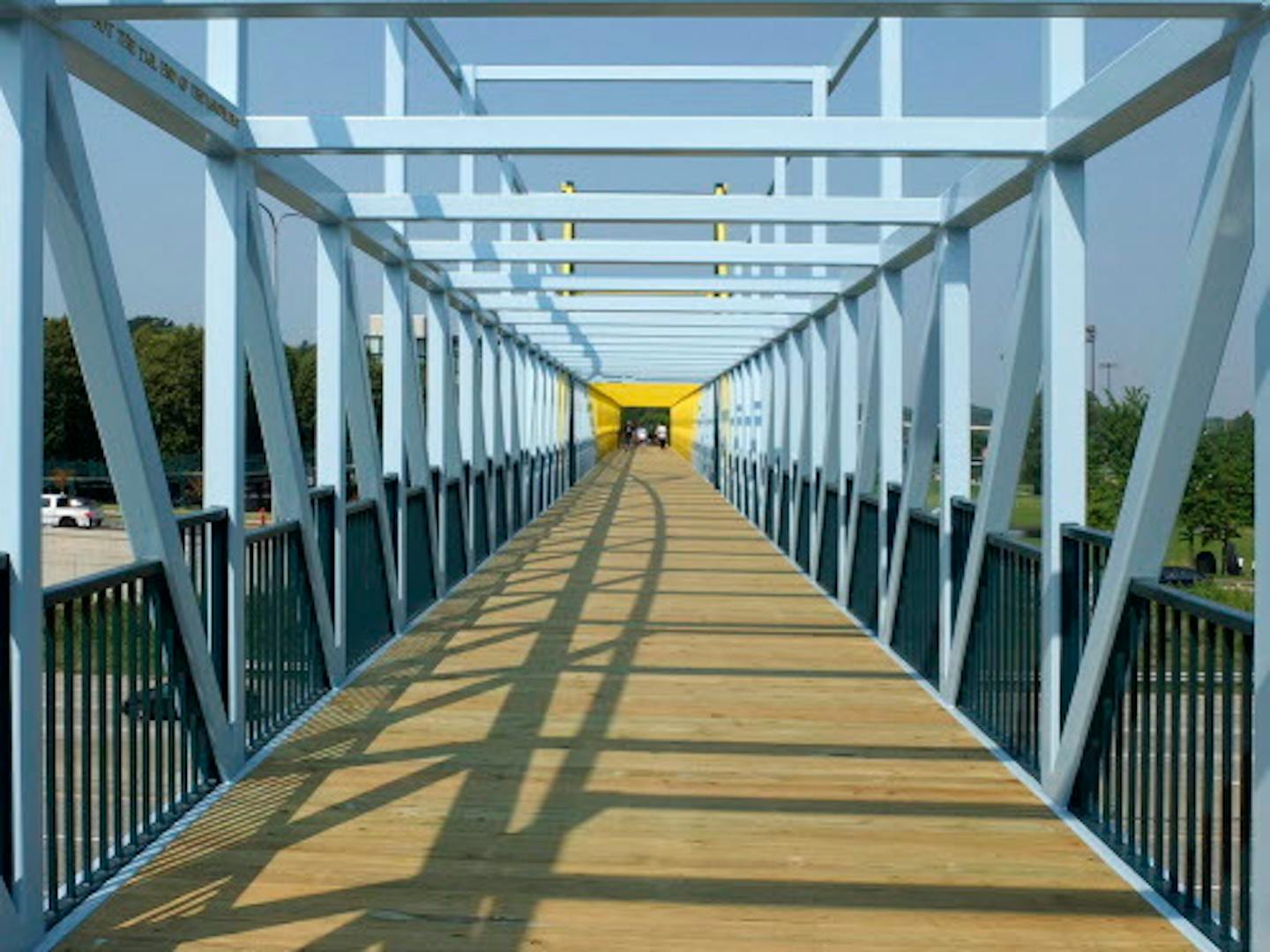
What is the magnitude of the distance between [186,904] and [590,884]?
1093 millimetres

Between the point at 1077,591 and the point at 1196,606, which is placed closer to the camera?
the point at 1196,606

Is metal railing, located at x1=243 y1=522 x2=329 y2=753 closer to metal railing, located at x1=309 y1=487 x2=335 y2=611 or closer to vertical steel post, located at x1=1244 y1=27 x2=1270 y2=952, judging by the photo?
metal railing, located at x1=309 y1=487 x2=335 y2=611

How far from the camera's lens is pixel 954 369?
23.1 ft

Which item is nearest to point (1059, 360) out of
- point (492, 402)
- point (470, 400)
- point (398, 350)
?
point (398, 350)

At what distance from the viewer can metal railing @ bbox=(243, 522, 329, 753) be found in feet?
18.4

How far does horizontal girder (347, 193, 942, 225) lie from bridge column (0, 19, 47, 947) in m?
3.63

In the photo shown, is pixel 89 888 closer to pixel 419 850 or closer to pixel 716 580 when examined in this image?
pixel 419 850

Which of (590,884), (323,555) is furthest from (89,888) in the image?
(323,555)

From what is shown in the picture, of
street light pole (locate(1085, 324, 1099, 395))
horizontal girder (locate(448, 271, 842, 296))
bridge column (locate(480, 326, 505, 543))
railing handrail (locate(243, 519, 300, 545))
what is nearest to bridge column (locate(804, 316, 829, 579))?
horizontal girder (locate(448, 271, 842, 296))

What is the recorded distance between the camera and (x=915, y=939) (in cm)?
355

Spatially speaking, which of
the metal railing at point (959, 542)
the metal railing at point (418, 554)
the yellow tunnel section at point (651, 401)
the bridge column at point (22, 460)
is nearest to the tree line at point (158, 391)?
the metal railing at point (418, 554)

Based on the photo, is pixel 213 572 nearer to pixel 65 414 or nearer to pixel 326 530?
pixel 326 530

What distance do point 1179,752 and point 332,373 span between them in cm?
482

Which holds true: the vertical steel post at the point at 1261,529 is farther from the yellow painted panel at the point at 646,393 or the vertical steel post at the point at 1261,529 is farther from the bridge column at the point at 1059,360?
the yellow painted panel at the point at 646,393
